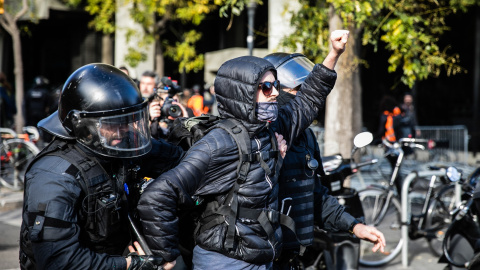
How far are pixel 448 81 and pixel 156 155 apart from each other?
16176mm

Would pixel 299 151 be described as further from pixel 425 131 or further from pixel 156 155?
pixel 425 131

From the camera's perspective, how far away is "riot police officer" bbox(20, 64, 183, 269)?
2523mm

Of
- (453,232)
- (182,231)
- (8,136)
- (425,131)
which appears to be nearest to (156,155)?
(182,231)

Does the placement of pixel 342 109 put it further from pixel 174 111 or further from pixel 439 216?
pixel 174 111

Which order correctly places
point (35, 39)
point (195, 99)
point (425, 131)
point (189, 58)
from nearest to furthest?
1. point (195, 99)
2. point (425, 131)
3. point (189, 58)
4. point (35, 39)

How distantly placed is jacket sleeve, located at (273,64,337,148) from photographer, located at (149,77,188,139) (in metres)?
1.65

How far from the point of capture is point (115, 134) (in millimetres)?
2797

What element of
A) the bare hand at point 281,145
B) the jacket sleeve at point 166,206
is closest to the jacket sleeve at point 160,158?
the jacket sleeve at point 166,206

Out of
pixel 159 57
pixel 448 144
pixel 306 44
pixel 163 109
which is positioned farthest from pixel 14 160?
pixel 448 144

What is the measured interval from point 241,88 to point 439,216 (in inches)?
182

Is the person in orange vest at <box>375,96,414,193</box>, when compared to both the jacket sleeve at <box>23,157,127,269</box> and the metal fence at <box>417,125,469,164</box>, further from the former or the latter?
the jacket sleeve at <box>23,157,127,269</box>

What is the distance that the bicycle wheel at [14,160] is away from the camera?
10062mm

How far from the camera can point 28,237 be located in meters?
2.61

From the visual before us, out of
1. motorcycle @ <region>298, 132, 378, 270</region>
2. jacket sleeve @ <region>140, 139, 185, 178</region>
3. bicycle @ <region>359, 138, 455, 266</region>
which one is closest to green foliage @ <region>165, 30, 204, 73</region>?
bicycle @ <region>359, 138, 455, 266</region>
